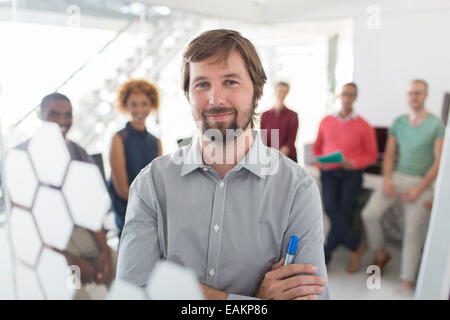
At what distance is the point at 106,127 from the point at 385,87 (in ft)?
3.97

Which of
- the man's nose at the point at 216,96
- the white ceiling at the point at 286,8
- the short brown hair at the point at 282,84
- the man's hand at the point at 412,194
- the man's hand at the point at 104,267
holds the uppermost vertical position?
the white ceiling at the point at 286,8

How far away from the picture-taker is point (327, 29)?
4.21 ft

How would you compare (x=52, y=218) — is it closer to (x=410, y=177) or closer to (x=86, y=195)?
(x=86, y=195)

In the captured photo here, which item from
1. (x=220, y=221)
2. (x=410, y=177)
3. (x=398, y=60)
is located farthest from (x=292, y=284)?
(x=398, y=60)

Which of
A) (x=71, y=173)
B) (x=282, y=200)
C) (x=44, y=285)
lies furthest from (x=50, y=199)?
(x=282, y=200)

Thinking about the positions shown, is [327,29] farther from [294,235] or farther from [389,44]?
[294,235]

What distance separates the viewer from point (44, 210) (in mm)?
1029

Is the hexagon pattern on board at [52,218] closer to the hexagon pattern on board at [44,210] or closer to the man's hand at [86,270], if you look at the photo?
the hexagon pattern on board at [44,210]

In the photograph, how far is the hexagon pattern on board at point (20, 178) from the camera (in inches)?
38.6

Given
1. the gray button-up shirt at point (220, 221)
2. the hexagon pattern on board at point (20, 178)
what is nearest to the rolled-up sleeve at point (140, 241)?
the gray button-up shirt at point (220, 221)

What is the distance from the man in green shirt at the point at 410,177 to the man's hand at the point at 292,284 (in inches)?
26.1

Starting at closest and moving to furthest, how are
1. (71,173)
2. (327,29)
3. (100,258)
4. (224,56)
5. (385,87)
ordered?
(224,56)
(100,258)
(71,173)
(327,29)
(385,87)

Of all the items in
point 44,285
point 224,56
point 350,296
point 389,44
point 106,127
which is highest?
point 389,44

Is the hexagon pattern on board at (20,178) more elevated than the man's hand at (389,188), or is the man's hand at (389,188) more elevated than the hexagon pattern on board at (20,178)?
the hexagon pattern on board at (20,178)
